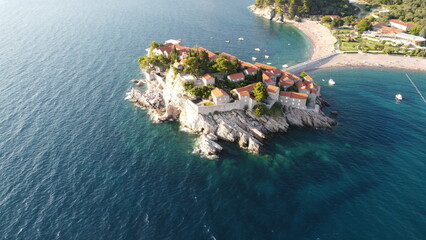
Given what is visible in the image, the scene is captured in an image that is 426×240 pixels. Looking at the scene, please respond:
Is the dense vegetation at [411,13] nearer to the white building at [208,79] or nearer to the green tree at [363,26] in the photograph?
the green tree at [363,26]

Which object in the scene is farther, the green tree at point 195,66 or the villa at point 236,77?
the villa at point 236,77

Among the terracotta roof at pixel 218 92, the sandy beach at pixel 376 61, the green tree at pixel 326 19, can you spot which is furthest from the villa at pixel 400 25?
the terracotta roof at pixel 218 92

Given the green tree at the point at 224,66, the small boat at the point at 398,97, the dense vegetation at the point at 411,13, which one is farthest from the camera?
the dense vegetation at the point at 411,13

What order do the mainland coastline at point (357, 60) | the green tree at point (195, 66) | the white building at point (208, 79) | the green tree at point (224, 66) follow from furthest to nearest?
the mainland coastline at point (357, 60) → the green tree at point (224, 66) → the green tree at point (195, 66) → the white building at point (208, 79)

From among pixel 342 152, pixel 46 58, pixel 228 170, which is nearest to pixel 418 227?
pixel 342 152

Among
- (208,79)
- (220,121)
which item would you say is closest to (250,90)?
(208,79)

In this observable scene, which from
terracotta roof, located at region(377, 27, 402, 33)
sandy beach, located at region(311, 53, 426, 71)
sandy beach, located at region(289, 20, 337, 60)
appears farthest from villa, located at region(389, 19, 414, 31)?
sandy beach, located at region(311, 53, 426, 71)

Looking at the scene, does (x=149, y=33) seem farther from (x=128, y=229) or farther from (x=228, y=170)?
(x=128, y=229)
